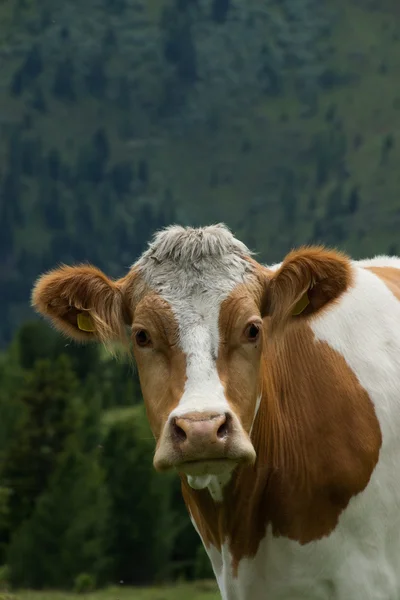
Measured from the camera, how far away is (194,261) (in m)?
7.25

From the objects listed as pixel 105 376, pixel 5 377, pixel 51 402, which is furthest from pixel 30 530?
pixel 105 376

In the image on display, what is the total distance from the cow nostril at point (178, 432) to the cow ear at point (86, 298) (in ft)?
4.35

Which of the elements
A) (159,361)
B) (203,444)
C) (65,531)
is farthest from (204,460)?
(65,531)

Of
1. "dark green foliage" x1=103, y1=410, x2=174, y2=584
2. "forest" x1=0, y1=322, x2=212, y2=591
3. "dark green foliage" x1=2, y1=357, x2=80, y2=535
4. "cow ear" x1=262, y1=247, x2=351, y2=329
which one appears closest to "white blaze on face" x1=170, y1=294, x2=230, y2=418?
"cow ear" x1=262, y1=247, x2=351, y2=329

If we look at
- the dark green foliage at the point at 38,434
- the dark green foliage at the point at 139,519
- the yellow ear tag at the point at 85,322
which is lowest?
the dark green foliage at the point at 139,519

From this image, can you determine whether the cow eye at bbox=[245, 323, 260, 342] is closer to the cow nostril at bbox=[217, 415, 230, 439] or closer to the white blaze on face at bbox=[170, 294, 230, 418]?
the white blaze on face at bbox=[170, 294, 230, 418]

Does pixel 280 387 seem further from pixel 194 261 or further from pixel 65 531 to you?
pixel 65 531

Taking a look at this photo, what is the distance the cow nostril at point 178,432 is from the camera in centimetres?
649

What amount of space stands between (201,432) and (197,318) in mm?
869

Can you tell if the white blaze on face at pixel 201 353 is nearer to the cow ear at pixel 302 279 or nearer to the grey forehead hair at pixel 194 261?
the grey forehead hair at pixel 194 261

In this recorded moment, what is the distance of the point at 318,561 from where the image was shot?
7832mm

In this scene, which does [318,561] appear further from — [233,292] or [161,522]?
[161,522]

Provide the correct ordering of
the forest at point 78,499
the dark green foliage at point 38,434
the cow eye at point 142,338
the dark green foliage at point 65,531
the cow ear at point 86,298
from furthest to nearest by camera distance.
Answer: the dark green foliage at point 38,434
the forest at point 78,499
the dark green foliage at point 65,531
the cow ear at point 86,298
the cow eye at point 142,338

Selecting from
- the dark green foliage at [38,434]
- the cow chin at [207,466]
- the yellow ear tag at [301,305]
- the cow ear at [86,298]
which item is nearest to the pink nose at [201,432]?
the cow chin at [207,466]
